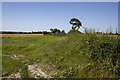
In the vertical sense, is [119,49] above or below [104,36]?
below

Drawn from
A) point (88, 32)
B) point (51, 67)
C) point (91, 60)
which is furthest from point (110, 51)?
point (51, 67)

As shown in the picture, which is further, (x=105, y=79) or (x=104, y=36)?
(x=104, y=36)

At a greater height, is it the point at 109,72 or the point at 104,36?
the point at 104,36

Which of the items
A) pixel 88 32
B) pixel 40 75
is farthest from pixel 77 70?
pixel 88 32

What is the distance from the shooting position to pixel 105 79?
19.5ft

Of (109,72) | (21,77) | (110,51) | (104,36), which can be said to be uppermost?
(104,36)

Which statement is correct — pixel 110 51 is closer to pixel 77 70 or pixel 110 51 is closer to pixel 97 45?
pixel 97 45

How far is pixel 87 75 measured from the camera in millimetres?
6488

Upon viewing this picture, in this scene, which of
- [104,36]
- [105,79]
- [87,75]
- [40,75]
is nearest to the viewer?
[105,79]

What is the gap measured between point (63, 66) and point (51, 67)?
33.9 inches

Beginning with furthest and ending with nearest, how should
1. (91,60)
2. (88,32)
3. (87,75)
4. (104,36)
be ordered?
1. (88,32)
2. (104,36)
3. (91,60)
4. (87,75)

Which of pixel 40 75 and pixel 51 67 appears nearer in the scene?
pixel 40 75

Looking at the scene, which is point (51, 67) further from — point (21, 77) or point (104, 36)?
point (104, 36)

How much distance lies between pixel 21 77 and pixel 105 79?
449cm
